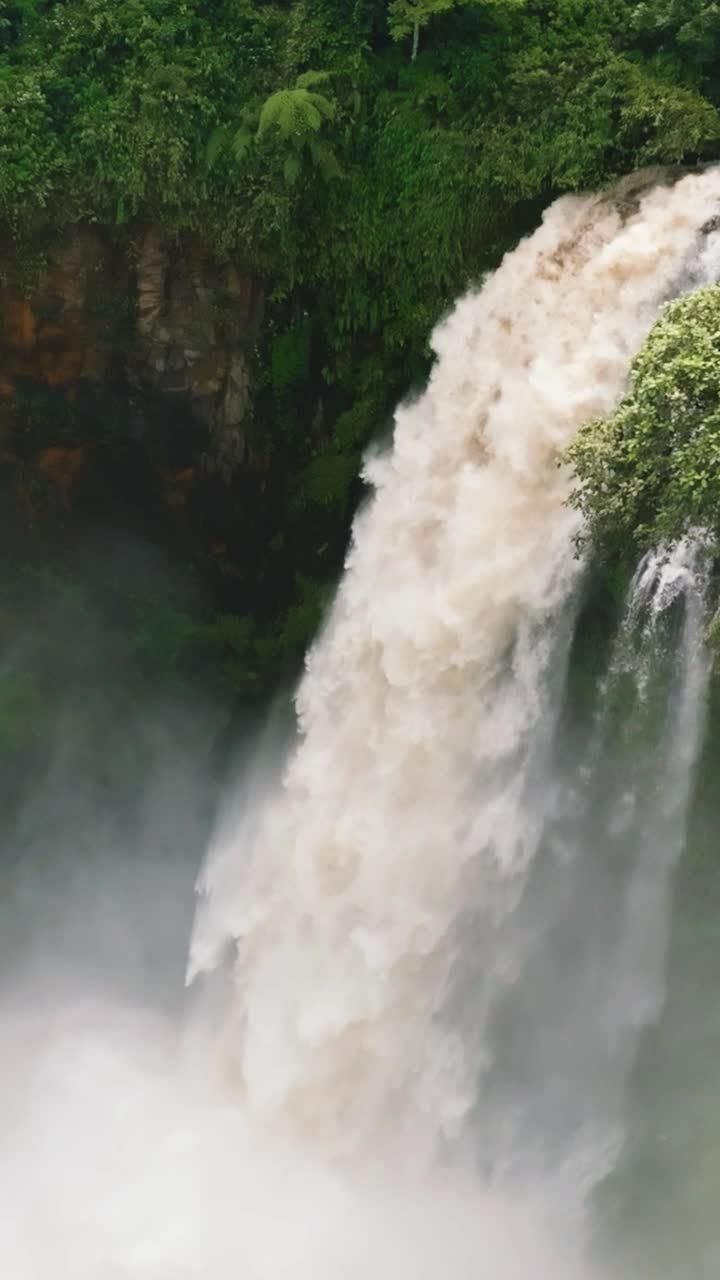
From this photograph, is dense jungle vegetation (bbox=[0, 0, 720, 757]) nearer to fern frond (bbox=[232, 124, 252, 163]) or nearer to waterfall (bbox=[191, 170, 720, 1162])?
fern frond (bbox=[232, 124, 252, 163])

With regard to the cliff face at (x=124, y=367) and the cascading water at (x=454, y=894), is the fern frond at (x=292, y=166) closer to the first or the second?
the cliff face at (x=124, y=367)

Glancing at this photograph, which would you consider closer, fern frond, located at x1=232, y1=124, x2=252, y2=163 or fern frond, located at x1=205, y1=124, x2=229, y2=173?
fern frond, located at x1=232, y1=124, x2=252, y2=163

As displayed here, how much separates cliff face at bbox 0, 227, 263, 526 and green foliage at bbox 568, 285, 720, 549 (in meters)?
4.08

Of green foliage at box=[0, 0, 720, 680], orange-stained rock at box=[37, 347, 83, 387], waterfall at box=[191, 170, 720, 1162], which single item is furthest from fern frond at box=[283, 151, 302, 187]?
orange-stained rock at box=[37, 347, 83, 387]

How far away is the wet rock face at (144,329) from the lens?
31.3 feet

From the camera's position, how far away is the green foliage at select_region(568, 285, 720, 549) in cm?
592

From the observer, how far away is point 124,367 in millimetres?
10055

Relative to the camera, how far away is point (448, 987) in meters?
7.82

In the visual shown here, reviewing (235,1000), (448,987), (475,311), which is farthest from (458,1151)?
(475,311)

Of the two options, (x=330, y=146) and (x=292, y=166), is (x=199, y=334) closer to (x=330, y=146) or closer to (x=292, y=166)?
(x=292, y=166)

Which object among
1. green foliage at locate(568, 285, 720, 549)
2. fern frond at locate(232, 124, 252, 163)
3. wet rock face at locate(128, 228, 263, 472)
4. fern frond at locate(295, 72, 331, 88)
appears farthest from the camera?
wet rock face at locate(128, 228, 263, 472)

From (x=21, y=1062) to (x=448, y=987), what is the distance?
3.73m

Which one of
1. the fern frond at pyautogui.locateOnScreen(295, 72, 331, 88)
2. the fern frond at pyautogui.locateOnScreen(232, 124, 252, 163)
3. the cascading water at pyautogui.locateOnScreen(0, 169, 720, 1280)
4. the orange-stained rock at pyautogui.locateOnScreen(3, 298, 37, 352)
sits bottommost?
the cascading water at pyautogui.locateOnScreen(0, 169, 720, 1280)

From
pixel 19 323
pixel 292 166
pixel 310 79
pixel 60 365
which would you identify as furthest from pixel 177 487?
pixel 310 79
